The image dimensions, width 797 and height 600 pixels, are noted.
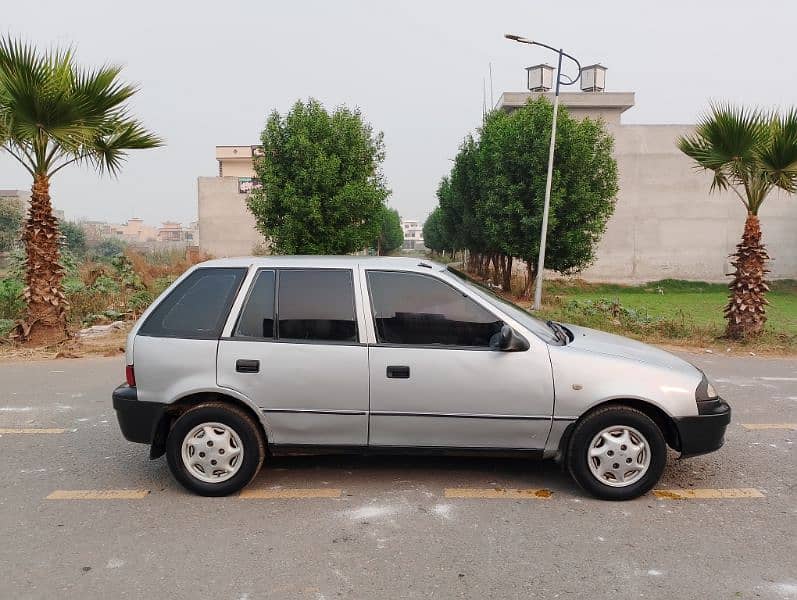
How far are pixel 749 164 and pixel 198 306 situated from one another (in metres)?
10.1

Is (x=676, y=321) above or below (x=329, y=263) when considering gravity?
below

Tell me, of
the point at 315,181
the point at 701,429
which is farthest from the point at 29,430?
the point at 315,181

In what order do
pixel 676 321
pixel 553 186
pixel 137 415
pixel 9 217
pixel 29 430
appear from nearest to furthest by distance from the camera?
pixel 137 415
pixel 29 430
pixel 676 321
pixel 553 186
pixel 9 217

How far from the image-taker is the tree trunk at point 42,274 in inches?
401

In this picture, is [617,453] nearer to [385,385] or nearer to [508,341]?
[508,341]

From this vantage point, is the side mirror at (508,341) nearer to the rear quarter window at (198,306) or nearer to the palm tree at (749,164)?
the rear quarter window at (198,306)

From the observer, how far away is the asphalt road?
3188mm

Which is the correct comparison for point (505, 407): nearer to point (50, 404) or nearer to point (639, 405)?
point (639, 405)

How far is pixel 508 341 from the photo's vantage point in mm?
4082

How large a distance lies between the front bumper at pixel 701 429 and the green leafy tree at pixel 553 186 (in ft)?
50.3

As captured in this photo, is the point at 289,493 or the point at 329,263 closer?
the point at 289,493

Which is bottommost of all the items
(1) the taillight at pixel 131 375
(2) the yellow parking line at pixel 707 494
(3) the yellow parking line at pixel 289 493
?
(3) the yellow parking line at pixel 289 493

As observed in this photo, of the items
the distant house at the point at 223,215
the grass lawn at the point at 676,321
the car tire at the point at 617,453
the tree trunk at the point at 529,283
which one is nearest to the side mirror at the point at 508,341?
the car tire at the point at 617,453

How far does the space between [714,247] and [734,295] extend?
75.0 feet
